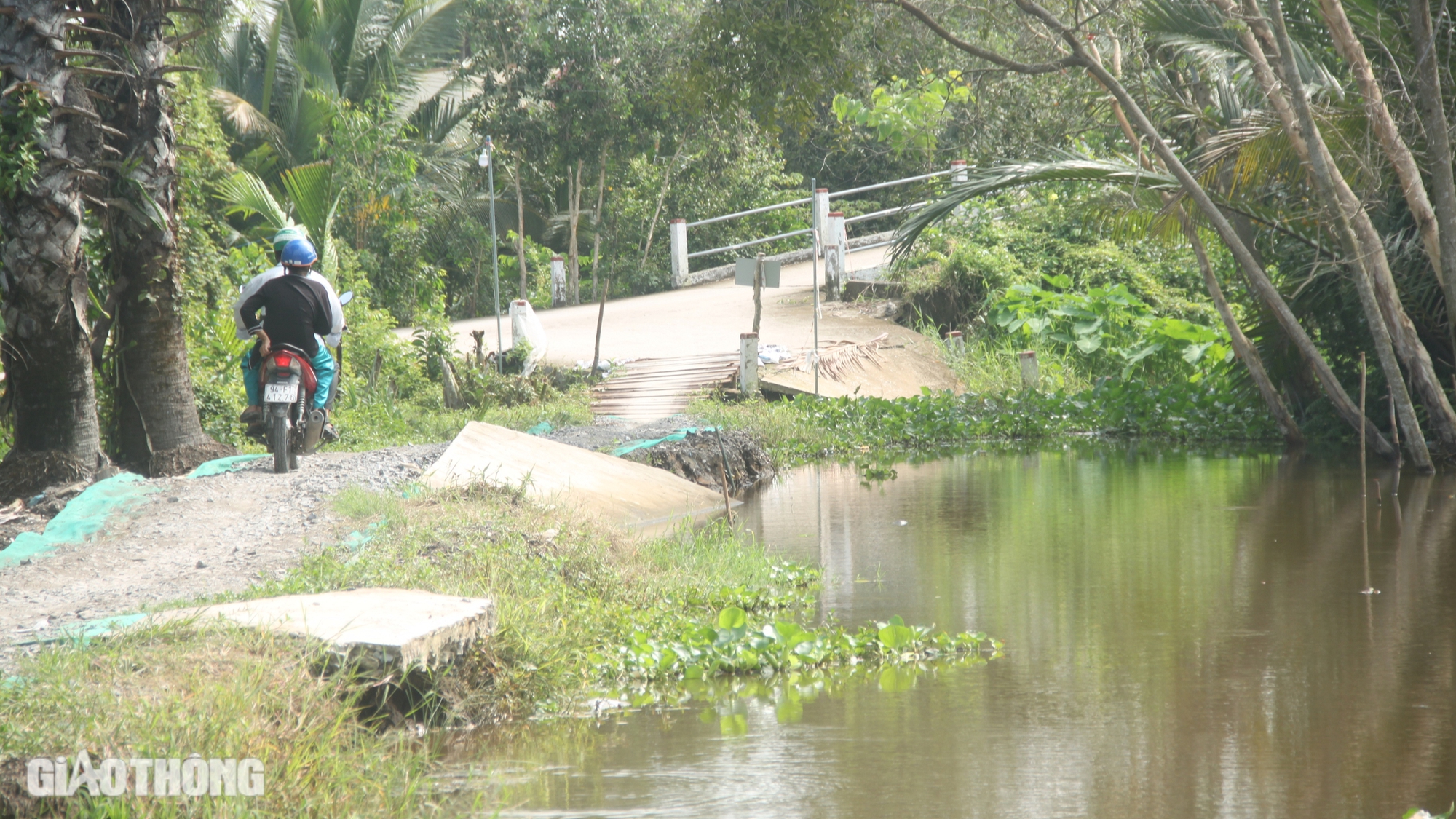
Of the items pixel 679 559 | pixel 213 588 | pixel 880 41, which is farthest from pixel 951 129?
pixel 213 588

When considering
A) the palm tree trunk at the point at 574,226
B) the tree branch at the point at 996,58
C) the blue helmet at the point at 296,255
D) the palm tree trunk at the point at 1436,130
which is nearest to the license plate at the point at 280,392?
the blue helmet at the point at 296,255

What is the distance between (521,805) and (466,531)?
2.80 m

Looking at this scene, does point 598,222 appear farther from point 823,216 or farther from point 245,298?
point 245,298

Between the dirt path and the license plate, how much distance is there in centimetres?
49

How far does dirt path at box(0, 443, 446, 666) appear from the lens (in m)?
5.24

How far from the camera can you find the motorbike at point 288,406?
834 centimetres

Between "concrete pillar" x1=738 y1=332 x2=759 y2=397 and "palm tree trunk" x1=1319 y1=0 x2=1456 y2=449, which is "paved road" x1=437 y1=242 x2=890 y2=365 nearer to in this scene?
"concrete pillar" x1=738 y1=332 x2=759 y2=397

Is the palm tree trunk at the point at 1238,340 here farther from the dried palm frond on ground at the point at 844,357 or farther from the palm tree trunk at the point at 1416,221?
the dried palm frond on ground at the point at 844,357

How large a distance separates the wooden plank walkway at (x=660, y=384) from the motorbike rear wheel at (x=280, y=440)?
680 cm

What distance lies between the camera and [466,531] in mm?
6527

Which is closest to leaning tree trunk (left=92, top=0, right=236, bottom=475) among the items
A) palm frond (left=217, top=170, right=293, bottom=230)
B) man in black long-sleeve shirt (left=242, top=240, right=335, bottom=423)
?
man in black long-sleeve shirt (left=242, top=240, right=335, bottom=423)

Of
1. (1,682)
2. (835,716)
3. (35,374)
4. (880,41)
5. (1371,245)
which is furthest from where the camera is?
(880,41)

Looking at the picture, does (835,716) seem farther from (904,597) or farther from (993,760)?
(904,597)

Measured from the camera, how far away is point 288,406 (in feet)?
27.6
